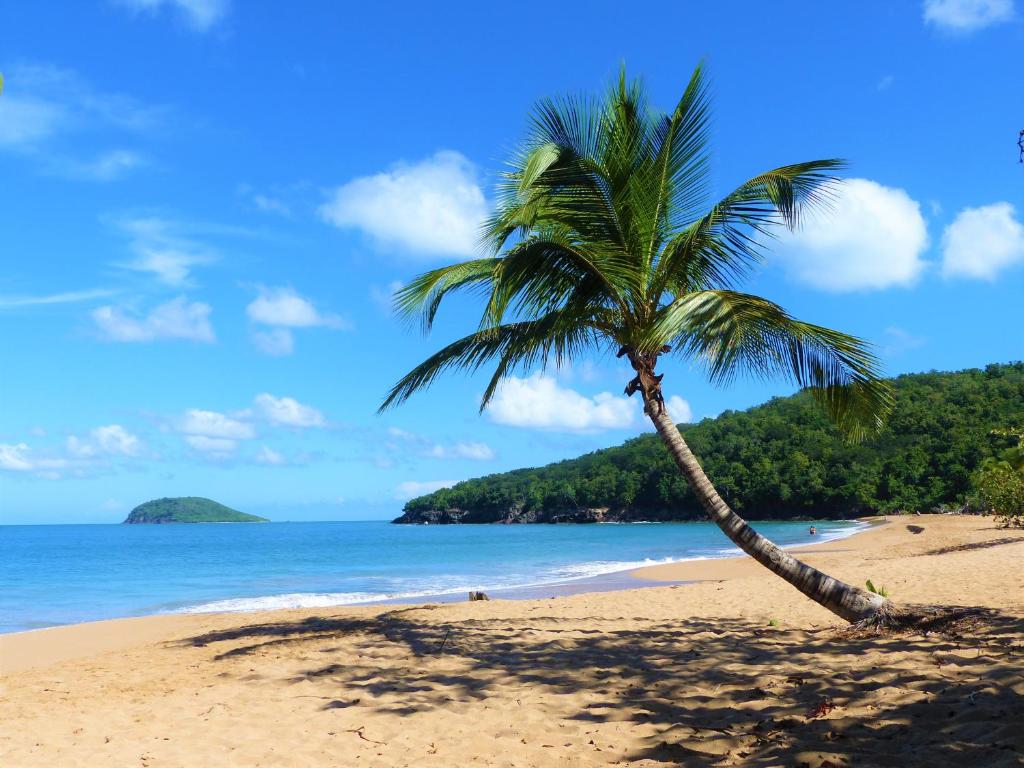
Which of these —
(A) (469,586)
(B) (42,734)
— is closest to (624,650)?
(B) (42,734)

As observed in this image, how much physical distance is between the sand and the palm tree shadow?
0.07ft

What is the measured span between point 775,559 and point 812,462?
77040 millimetres

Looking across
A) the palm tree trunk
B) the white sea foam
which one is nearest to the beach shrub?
the white sea foam

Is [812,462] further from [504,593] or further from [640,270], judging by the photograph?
[640,270]

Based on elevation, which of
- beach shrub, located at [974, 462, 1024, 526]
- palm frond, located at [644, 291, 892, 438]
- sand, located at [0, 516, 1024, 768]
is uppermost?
palm frond, located at [644, 291, 892, 438]

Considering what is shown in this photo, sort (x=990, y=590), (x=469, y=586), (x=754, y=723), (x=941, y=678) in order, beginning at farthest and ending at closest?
(x=469, y=586), (x=990, y=590), (x=941, y=678), (x=754, y=723)

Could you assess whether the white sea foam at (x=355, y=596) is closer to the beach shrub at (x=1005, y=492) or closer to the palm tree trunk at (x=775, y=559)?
the beach shrub at (x=1005, y=492)

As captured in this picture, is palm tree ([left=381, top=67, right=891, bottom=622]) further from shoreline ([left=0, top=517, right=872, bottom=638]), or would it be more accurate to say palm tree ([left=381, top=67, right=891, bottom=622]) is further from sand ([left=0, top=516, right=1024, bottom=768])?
shoreline ([left=0, top=517, right=872, bottom=638])

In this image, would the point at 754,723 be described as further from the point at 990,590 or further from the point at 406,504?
the point at 406,504

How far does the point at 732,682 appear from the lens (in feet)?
19.9

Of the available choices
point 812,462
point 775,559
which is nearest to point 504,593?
point 775,559

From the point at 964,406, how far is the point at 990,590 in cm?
6321

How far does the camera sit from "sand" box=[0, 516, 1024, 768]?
184 inches

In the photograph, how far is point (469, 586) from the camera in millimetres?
23312
